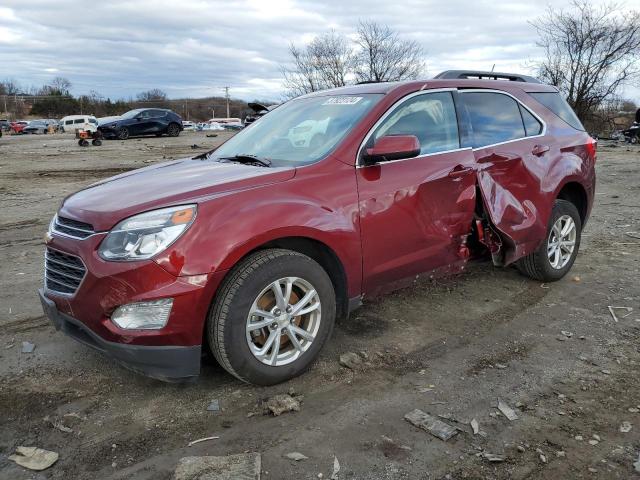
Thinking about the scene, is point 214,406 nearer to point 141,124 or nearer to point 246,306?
point 246,306

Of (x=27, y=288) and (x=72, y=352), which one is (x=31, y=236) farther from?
(x=72, y=352)

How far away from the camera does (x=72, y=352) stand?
3.75 m

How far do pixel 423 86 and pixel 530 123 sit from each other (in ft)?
4.30

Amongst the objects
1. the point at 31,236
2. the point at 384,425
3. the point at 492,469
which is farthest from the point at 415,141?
the point at 31,236

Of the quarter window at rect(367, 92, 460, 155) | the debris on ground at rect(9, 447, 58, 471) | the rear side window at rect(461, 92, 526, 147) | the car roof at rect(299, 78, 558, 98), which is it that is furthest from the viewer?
the rear side window at rect(461, 92, 526, 147)

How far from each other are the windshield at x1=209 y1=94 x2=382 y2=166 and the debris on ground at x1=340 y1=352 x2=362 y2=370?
1306 millimetres

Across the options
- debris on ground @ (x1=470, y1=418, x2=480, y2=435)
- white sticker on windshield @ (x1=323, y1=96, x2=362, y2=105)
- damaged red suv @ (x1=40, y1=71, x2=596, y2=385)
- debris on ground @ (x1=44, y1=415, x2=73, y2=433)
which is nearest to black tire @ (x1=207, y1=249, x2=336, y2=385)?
damaged red suv @ (x1=40, y1=71, x2=596, y2=385)

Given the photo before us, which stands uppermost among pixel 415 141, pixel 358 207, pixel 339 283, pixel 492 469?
pixel 415 141

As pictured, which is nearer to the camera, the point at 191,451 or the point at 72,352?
the point at 191,451

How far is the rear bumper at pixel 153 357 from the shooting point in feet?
9.35

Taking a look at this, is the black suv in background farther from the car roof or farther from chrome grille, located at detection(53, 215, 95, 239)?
chrome grille, located at detection(53, 215, 95, 239)

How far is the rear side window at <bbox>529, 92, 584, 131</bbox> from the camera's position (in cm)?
501

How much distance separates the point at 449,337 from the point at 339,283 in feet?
3.45

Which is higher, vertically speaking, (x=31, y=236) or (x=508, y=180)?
→ (x=508, y=180)
